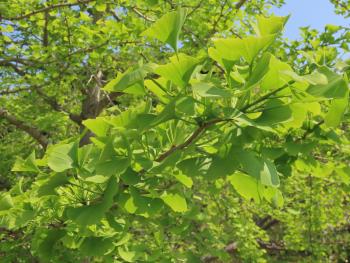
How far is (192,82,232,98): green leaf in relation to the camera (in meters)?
0.71

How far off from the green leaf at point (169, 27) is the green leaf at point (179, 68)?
0.08m

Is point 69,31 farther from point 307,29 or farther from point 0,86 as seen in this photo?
point 307,29

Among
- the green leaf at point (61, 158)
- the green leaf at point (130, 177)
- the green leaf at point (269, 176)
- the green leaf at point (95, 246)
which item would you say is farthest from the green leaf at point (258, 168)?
the green leaf at point (95, 246)

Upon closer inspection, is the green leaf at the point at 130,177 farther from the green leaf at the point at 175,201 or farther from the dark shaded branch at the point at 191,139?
the green leaf at the point at 175,201

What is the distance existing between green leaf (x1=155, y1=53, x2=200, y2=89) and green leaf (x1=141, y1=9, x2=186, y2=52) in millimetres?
76

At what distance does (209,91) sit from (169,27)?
0.19 meters

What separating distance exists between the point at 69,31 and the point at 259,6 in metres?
2.12

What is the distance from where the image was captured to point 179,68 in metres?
0.78

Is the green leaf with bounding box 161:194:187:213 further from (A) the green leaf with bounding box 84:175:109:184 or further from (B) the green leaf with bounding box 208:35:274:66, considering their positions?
(B) the green leaf with bounding box 208:35:274:66

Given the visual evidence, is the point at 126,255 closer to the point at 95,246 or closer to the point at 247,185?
the point at 95,246

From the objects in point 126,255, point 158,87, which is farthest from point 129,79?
point 126,255

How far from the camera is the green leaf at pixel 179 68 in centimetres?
77

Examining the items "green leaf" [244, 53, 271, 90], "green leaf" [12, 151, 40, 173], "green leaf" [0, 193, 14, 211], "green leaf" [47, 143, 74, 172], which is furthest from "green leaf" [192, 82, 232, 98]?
"green leaf" [0, 193, 14, 211]

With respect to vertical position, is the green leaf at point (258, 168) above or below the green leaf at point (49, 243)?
above
